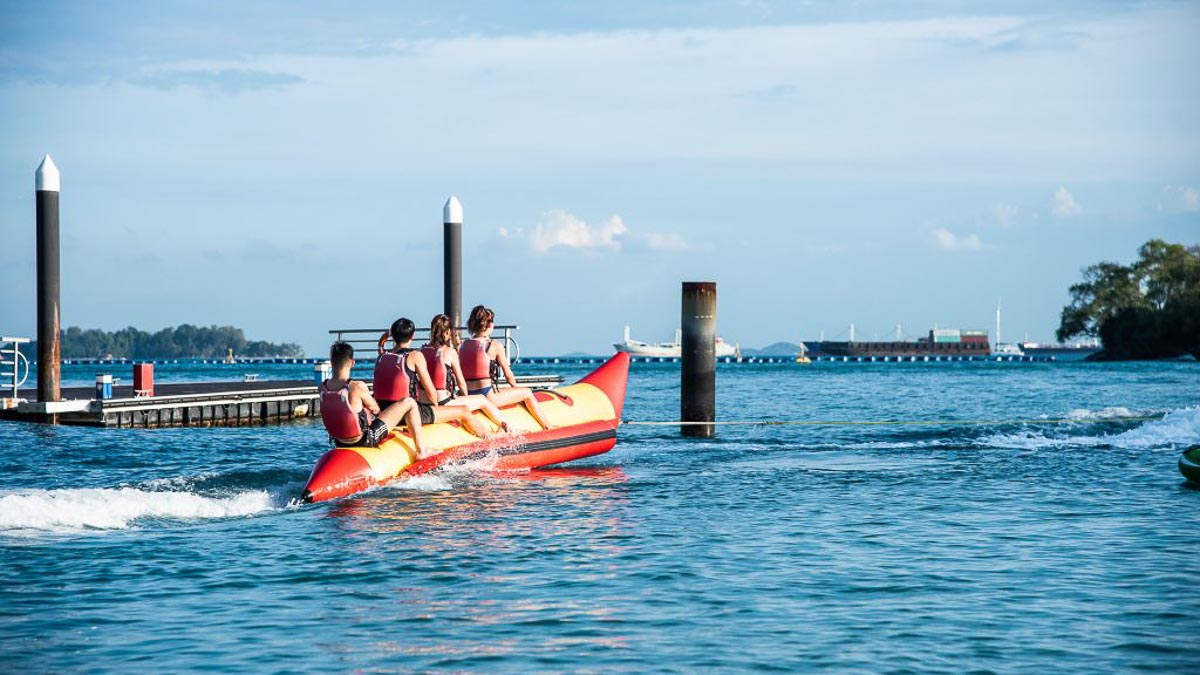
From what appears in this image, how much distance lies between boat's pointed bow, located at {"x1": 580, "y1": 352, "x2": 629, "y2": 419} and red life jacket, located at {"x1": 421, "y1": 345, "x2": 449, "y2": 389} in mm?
3265

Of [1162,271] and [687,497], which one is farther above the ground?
[1162,271]

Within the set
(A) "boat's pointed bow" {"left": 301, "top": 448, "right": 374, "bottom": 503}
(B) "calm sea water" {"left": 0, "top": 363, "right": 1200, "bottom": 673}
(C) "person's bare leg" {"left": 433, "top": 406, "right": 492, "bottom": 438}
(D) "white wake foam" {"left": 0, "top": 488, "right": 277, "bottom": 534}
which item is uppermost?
(C) "person's bare leg" {"left": 433, "top": 406, "right": 492, "bottom": 438}

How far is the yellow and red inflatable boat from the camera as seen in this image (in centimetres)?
1234

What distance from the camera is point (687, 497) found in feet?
43.2

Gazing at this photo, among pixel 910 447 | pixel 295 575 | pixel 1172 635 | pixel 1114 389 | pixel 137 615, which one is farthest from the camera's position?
pixel 1114 389

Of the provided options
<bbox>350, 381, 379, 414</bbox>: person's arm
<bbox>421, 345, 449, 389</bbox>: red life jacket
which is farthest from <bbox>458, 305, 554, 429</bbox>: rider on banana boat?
<bbox>350, 381, 379, 414</bbox>: person's arm

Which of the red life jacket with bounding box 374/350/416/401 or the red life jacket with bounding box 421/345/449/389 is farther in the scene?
the red life jacket with bounding box 421/345/449/389

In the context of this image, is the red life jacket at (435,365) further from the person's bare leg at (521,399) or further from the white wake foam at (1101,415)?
the white wake foam at (1101,415)

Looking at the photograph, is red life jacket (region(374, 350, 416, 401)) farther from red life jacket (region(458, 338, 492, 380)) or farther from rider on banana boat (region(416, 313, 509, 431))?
red life jacket (region(458, 338, 492, 380))

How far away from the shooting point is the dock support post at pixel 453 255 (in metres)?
25.7

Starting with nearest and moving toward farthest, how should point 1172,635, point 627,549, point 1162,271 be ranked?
point 1172,635 → point 627,549 → point 1162,271

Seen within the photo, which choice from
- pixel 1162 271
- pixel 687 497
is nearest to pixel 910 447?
pixel 687 497

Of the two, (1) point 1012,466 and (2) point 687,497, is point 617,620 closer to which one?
(2) point 687,497

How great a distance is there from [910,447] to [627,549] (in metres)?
10.8
